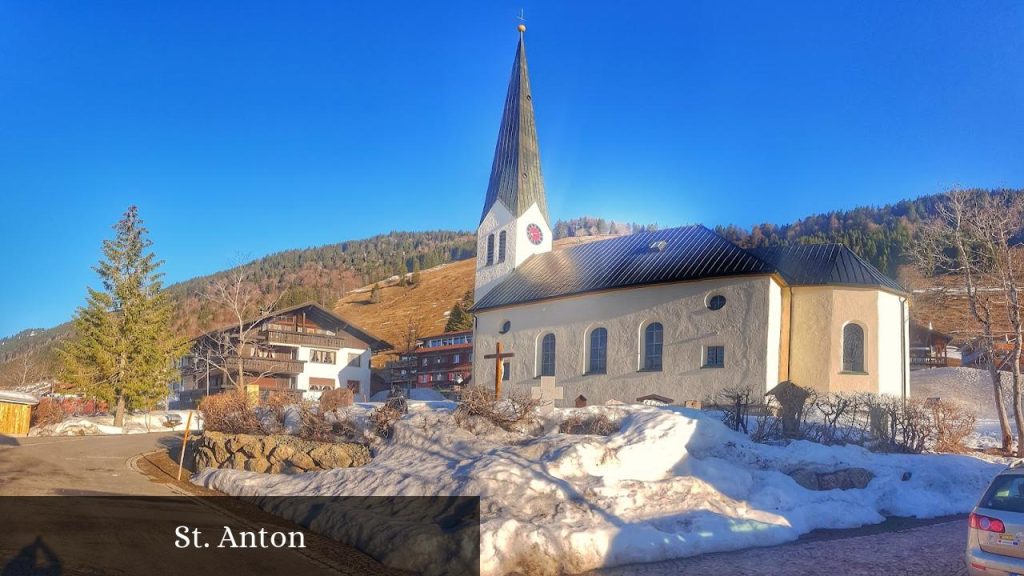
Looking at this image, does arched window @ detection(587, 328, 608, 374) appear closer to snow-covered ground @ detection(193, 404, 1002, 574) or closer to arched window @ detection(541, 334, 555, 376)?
arched window @ detection(541, 334, 555, 376)

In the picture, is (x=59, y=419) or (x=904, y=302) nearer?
(x=904, y=302)

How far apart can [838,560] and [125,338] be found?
36.3m

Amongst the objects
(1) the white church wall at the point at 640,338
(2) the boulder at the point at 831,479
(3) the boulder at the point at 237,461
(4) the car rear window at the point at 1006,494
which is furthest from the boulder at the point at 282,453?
(4) the car rear window at the point at 1006,494

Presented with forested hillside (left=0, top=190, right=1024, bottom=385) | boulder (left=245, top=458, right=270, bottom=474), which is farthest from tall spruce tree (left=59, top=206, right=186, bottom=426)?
boulder (left=245, top=458, right=270, bottom=474)

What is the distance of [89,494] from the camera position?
1485 cm

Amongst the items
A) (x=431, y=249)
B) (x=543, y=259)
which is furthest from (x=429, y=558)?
(x=431, y=249)

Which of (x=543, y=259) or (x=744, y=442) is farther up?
(x=543, y=259)

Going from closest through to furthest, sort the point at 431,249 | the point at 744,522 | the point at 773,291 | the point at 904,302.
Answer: the point at 744,522, the point at 773,291, the point at 904,302, the point at 431,249

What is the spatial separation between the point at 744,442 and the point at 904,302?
17.6m

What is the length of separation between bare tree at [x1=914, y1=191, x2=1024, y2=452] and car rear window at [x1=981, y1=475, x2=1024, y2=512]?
66.8 ft

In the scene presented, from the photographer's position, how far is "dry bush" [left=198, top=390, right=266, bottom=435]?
19.6 metres

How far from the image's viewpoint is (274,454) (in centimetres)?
1692

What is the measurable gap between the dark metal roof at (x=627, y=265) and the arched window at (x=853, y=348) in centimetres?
445

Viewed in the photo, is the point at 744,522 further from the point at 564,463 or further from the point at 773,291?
the point at 773,291
